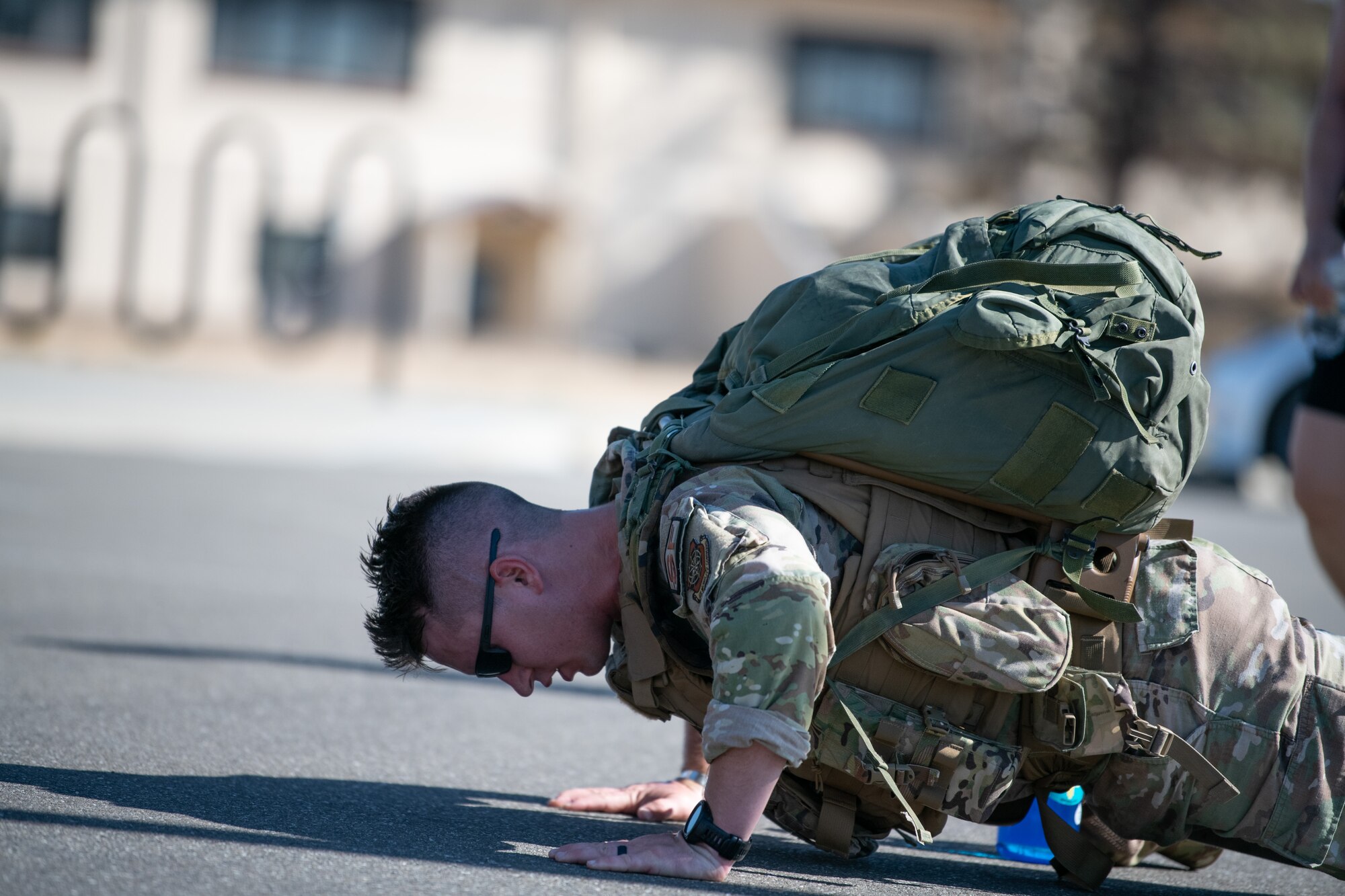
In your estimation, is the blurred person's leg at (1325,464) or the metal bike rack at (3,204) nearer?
the blurred person's leg at (1325,464)

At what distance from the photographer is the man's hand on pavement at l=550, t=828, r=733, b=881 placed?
7.30 ft

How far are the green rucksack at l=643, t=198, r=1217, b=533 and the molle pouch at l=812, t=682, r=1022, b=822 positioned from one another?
0.39 metres

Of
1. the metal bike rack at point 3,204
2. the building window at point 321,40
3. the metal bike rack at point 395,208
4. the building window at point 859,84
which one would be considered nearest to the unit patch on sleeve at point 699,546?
the metal bike rack at point 3,204

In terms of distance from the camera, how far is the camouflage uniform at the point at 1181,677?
2.28 meters

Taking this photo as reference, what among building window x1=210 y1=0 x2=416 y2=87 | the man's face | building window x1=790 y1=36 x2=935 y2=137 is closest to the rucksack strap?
the man's face

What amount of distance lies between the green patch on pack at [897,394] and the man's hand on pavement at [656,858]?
772 mm

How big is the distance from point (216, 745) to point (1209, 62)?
20.1m

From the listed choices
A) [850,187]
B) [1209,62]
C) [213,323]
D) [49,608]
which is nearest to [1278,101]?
[1209,62]

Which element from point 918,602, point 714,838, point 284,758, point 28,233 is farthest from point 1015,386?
point 28,233

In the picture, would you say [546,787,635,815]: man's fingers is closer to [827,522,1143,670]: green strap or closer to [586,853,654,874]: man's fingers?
[586,853,654,874]: man's fingers

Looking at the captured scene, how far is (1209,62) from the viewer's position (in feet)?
65.8

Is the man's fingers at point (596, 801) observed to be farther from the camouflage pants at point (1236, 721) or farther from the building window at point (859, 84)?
the building window at point (859, 84)

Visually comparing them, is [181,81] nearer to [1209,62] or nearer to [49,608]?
[1209,62]

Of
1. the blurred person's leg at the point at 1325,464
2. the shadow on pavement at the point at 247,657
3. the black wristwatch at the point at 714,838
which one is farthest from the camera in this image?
the shadow on pavement at the point at 247,657
